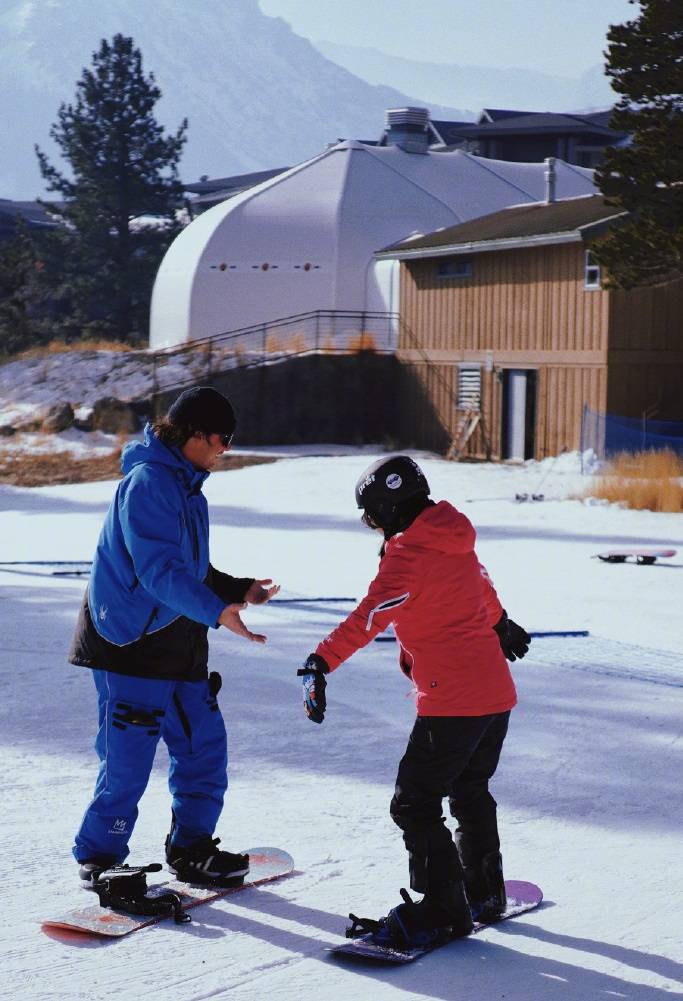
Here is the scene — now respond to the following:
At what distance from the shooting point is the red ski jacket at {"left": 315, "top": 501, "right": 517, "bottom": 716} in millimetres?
4117

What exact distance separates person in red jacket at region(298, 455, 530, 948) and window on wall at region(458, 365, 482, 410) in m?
27.0

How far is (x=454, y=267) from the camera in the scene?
32844 millimetres

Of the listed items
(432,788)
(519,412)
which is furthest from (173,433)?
(519,412)

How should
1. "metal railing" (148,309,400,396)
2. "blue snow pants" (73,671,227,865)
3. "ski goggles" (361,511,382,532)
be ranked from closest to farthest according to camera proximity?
"ski goggles" (361,511,382,532), "blue snow pants" (73,671,227,865), "metal railing" (148,309,400,396)

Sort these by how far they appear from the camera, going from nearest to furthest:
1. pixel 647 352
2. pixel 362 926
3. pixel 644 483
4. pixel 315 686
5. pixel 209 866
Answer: pixel 315 686
pixel 362 926
pixel 209 866
pixel 644 483
pixel 647 352

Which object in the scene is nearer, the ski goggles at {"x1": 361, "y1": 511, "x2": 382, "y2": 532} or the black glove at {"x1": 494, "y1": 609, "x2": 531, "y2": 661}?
the ski goggles at {"x1": 361, "y1": 511, "x2": 382, "y2": 532}

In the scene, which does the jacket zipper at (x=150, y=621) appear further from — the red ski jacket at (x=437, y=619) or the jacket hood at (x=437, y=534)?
the jacket hood at (x=437, y=534)

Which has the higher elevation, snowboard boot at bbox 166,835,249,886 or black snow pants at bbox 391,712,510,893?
black snow pants at bbox 391,712,510,893

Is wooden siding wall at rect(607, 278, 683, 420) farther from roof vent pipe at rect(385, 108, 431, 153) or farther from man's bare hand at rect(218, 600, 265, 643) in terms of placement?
man's bare hand at rect(218, 600, 265, 643)

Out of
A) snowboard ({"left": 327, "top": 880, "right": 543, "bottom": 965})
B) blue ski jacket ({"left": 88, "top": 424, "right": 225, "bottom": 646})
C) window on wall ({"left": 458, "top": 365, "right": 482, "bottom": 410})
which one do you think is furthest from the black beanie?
window on wall ({"left": 458, "top": 365, "right": 482, "bottom": 410})

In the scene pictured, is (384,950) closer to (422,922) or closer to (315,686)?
(422,922)

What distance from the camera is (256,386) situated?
33688mm

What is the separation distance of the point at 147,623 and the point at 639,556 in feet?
33.7

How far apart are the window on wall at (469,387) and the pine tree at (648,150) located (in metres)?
8.54
